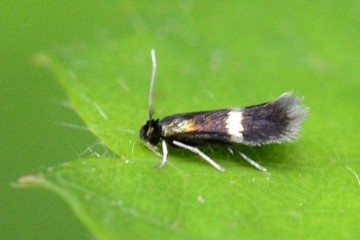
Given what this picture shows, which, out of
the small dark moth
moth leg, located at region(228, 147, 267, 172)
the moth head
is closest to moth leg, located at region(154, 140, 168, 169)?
the small dark moth

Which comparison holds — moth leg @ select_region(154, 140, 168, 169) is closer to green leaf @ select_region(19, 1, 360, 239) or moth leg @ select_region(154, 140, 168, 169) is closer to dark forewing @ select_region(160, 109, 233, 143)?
green leaf @ select_region(19, 1, 360, 239)

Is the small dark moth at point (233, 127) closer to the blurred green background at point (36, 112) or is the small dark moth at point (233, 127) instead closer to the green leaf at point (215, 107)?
the green leaf at point (215, 107)

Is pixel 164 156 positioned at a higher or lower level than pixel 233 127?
lower

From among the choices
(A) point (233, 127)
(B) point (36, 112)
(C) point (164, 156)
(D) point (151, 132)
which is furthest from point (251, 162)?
(B) point (36, 112)

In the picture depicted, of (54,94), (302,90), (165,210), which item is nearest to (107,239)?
(165,210)

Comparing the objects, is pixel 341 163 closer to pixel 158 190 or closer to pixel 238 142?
pixel 238 142

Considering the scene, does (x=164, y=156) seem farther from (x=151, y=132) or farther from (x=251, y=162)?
(x=251, y=162)
